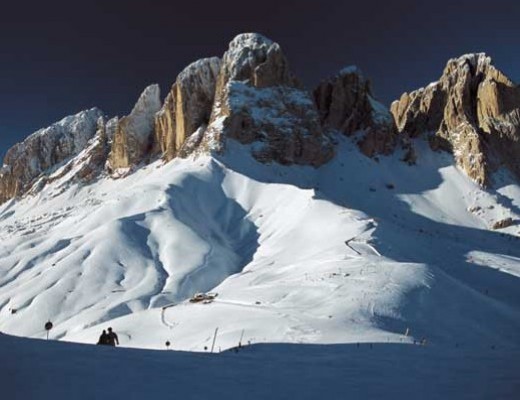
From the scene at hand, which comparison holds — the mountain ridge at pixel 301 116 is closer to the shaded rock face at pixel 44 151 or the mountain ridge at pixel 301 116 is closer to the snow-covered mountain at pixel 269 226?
the snow-covered mountain at pixel 269 226

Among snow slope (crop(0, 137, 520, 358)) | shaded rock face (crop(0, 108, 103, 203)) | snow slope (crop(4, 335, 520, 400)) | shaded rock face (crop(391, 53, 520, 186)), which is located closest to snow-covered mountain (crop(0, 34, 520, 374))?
snow slope (crop(0, 137, 520, 358))

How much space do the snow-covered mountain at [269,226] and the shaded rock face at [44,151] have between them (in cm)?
1736

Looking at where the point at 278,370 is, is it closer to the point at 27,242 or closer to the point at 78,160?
the point at 27,242

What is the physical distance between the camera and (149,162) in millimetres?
118500

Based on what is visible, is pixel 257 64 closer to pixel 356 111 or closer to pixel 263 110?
pixel 263 110

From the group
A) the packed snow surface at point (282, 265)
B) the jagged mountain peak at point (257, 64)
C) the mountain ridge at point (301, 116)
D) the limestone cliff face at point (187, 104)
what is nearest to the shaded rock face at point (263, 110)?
the jagged mountain peak at point (257, 64)

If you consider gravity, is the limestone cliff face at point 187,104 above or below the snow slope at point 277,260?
above

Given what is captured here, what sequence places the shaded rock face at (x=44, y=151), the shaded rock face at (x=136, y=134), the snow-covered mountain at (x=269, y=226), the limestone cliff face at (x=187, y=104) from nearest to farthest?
1. the snow-covered mountain at (x=269, y=226)
2. the limestone cliff face at (x=187, y=104)
3. the shaded rock face at (x=136, y=134)
4. the shaded rock face at (x=44, y=151)

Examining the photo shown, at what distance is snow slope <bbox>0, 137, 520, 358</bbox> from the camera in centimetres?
2389

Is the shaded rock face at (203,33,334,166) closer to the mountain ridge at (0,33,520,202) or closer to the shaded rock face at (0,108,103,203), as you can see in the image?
the mountain ridge at (0,33,520,202)

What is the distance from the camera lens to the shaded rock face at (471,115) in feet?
352

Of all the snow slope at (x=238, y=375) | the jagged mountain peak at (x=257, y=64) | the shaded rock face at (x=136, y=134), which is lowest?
the snow slope at (x=238, y=375)

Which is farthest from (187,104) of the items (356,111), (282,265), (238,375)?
(238,375)

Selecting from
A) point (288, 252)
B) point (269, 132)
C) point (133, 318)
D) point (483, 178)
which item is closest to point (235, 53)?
point (269, 132)
